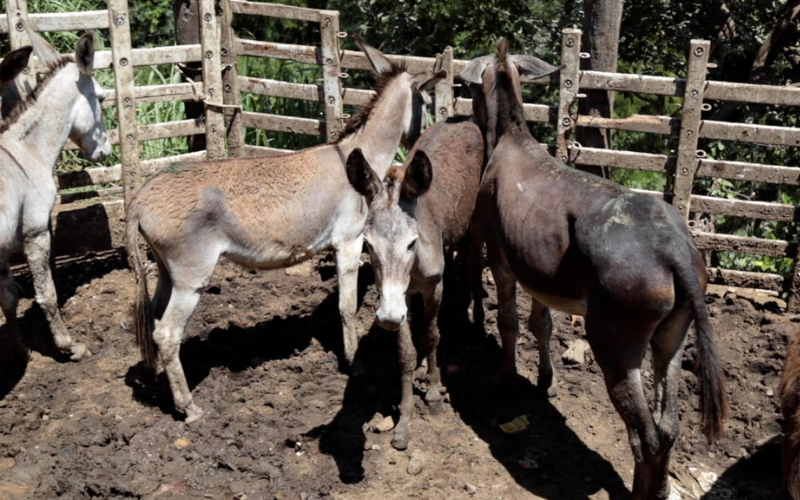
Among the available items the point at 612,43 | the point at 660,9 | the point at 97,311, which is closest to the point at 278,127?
the point at 97,311

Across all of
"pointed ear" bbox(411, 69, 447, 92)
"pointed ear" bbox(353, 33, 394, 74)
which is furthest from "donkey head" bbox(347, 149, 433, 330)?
"pointed ear" bbox(353, 33, 394, 74)

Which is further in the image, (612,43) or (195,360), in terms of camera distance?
(612,43)

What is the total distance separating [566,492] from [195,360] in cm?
286

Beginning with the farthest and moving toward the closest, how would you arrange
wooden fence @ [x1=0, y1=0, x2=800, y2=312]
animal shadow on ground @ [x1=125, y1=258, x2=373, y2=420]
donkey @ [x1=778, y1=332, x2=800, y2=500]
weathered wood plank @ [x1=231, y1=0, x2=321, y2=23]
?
1. weathered wood plank @ [x1=231, y1=0, x2=321, y2=23]
2. wooden fence @ [x1=0, y1=0, x2=800, y2=312]
3. animal shadow on ground @ [x1=125, y1=258, x2=373, y2=420]
4. donkey @ [x1=778, y1=332, x2=800, y2=500]

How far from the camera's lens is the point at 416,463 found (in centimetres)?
554

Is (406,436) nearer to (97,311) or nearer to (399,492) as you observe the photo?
(399,492)

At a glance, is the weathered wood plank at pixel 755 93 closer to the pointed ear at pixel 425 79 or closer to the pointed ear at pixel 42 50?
the pointed ear at pixel 425 79

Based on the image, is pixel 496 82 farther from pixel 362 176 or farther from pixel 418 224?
pixel 362 176

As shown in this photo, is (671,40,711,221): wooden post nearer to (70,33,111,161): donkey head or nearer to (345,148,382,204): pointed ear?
(345,148,382,204): pointed ear

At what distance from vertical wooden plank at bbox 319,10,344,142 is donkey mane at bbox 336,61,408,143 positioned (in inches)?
40.6

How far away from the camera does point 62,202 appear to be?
7.82m

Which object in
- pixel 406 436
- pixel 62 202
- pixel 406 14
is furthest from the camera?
pixel 406 14

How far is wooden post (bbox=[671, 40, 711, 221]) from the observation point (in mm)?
→ 6918

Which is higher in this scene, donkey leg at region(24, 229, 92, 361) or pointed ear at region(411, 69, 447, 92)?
pointed ear at region(411, 69, 447, 92)
